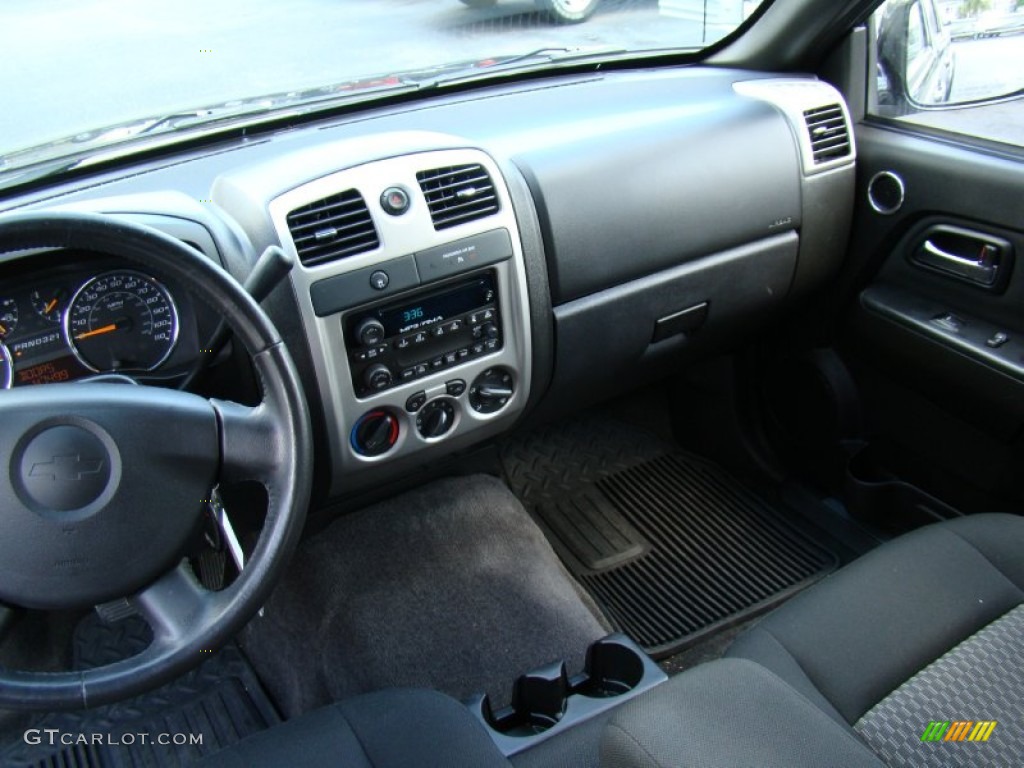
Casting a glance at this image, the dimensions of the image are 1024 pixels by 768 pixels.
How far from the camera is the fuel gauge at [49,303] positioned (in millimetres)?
1252

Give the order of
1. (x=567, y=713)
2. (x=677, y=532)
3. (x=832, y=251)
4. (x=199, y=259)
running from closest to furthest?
(x=199, y=259), (x=567, y=713), (x=832, y=251), (x=677, y=532)

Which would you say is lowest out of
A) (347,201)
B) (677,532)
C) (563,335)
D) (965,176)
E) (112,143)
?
(677,532)

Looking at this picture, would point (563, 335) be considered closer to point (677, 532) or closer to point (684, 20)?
point (677, 532)

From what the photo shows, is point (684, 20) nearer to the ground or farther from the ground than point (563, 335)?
farther from the ground

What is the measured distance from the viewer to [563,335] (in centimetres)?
181

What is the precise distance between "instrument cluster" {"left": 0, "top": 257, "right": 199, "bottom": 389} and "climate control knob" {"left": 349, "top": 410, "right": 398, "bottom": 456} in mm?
366

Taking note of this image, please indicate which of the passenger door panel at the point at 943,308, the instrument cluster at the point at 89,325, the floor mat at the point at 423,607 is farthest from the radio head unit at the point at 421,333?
the passenger door panel at the point at 943,308

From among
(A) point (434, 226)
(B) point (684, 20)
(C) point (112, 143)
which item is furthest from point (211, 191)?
(B) point (684, 20)

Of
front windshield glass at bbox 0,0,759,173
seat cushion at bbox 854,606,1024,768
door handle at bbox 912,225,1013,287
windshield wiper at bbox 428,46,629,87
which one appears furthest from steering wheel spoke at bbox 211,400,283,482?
door handle at bbox 912,225,1013,287

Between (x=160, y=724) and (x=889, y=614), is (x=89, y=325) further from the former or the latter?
(x=889, y=614)

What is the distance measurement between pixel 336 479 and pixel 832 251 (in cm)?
124

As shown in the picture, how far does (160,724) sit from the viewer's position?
5.78 ft

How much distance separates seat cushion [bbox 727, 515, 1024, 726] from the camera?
4.20 ft

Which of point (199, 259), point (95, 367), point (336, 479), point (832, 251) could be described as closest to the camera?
point (199, 259)
